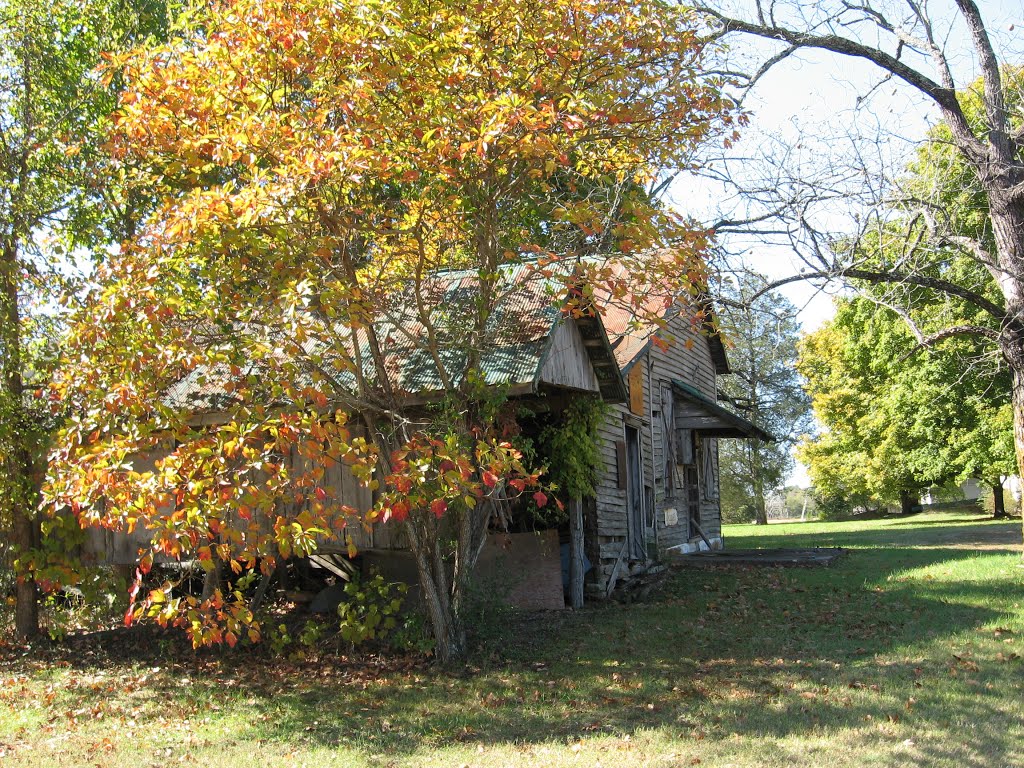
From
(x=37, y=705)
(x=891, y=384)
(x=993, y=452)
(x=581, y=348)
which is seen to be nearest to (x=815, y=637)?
(x=581, y=348)

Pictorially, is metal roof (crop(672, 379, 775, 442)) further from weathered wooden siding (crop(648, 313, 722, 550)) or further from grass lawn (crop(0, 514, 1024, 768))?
grass lawn (crop(0, 514, 1024, 768))

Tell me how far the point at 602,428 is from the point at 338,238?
22.7 ft

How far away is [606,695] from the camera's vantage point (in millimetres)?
8062

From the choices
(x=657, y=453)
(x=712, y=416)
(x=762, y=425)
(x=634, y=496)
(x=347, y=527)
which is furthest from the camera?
(x=762, y=425)

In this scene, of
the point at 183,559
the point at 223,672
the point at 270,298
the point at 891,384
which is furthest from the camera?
the point at 891,384

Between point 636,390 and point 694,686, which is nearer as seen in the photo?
point 694,686

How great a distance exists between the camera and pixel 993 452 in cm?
2766

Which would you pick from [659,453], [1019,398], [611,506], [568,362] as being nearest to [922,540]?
[659,453]

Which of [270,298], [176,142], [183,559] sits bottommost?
[183,559]

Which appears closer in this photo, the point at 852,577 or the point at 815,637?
the point at 815,637

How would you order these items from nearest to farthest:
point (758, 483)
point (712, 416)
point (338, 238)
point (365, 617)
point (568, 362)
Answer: point (338, 238), point (365, 617), point (568, 362), point (712, 416), point (758, 483)

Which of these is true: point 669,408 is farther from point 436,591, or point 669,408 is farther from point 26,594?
point 26,594

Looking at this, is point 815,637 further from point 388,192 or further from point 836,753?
point 388,192

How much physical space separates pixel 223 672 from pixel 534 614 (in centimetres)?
415
